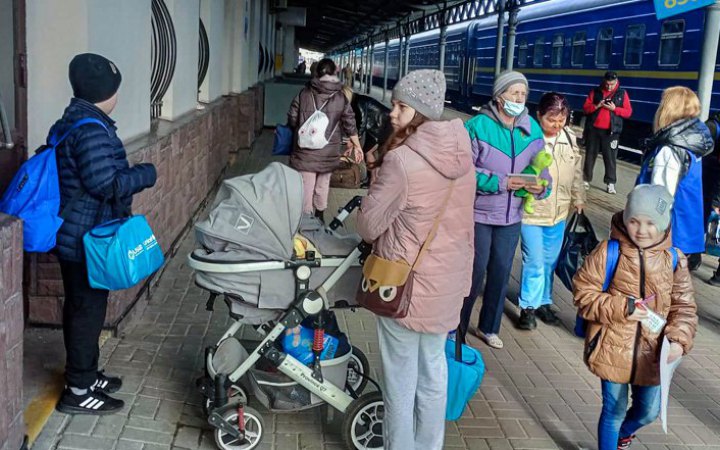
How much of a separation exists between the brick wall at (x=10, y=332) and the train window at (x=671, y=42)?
14.6 meters

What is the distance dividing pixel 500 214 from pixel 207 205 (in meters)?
5.27

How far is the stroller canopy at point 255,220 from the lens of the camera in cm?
347

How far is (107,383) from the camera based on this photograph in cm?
421

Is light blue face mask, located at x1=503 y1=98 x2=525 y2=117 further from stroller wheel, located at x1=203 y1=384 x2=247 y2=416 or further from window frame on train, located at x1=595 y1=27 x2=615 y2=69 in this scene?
window frame on train, located at x1=595 y1=27 x2=615 y2=69

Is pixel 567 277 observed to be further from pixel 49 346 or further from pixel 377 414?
pixel 49 346

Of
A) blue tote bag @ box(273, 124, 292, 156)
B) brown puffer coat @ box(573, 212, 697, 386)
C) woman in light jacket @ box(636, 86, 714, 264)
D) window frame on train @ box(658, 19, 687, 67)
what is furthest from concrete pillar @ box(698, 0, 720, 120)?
window frame on train @ box(658, 19, 687, 67)

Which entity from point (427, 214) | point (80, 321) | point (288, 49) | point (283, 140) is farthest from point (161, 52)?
point (288, 49)

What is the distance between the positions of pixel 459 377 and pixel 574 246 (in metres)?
2.35

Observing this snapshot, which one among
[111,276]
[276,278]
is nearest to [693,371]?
[276,278]

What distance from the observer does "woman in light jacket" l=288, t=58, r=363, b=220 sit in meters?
7.09

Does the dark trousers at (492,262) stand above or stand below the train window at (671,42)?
below

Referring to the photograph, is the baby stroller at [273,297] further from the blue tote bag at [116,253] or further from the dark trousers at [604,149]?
the dark trousers at [604,149]

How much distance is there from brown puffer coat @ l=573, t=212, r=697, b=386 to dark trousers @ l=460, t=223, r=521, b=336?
170cm

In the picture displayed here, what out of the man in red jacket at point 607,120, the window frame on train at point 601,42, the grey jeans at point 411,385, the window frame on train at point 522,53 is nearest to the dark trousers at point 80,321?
the grey jeans at point 411,385
